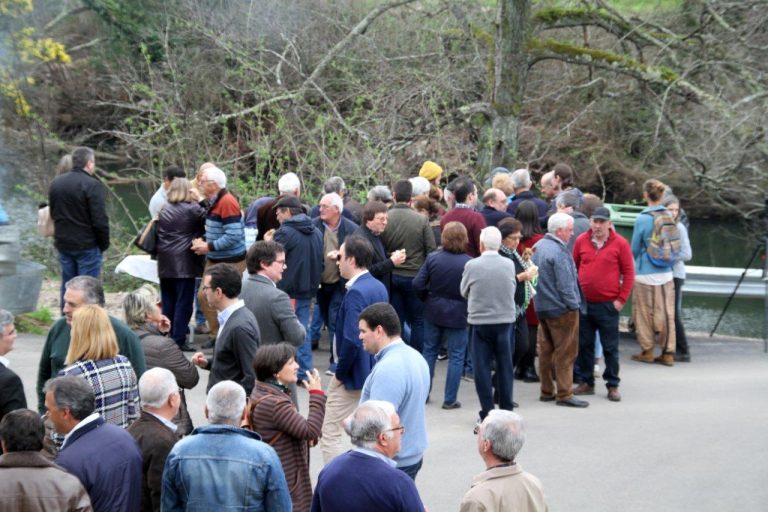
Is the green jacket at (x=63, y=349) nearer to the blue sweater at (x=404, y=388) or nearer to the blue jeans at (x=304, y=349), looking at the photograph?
the blue sweater at (x=404, y=388)

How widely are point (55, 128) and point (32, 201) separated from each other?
6.06 m

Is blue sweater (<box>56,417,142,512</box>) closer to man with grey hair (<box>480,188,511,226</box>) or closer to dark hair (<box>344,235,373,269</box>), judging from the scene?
dark hair (<box>344,235,373,269</box>)

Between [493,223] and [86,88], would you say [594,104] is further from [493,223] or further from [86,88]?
[86,88]

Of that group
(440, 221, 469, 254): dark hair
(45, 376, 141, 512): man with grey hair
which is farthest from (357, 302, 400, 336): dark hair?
(440, 221, 469, 254): dark hair

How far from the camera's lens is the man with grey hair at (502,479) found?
4645 millimetres

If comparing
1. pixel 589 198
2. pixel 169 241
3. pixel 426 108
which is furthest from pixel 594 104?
pixel 169 241

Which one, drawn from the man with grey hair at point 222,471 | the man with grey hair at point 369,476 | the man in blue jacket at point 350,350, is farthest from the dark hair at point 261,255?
the man with grey hair at point 369,476

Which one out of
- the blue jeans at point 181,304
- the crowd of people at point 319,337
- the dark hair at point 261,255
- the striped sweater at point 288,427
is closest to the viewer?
the crowd of people at point 319,337

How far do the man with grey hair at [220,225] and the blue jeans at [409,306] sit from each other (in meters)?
1.56

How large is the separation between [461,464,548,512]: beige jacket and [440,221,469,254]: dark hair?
4609 mm

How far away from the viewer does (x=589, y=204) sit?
10914 millimetres

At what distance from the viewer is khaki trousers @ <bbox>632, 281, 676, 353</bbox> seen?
441 inches

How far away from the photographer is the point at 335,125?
16531mm

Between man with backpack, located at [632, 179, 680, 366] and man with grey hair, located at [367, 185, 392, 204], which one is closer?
man with grey hair, located at [367, 185, 392, 204]
